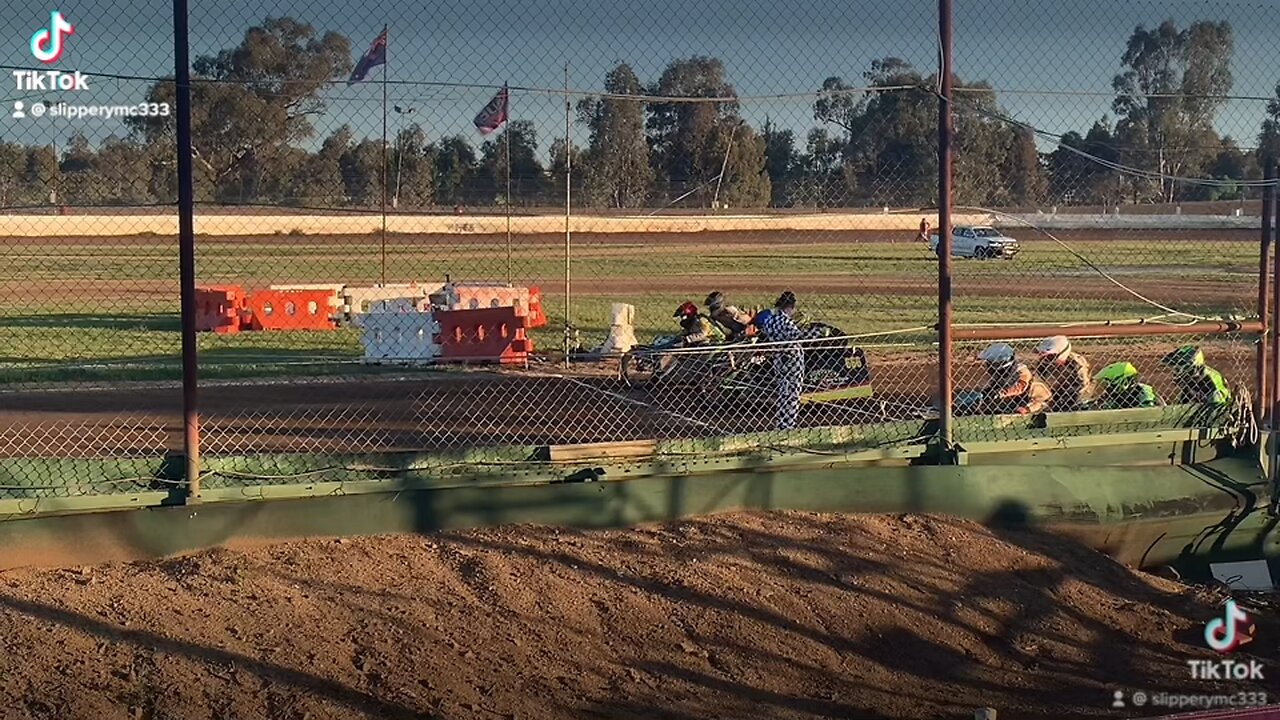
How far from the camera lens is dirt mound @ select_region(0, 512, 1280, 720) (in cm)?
586

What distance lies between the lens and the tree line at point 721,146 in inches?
308

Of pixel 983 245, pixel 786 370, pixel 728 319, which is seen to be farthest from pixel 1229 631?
pixel 983 245

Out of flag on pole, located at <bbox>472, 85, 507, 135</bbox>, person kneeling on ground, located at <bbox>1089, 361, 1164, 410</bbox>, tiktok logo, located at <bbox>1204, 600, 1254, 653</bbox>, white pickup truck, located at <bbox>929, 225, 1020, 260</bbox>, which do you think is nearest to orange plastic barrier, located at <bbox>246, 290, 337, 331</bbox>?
white pickup truck, located at <bbox>929, 225, 1020, 260</bbox>

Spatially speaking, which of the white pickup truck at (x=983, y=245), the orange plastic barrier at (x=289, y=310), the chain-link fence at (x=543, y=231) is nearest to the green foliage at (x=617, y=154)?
the chain-link fence at (x=543, y=231)

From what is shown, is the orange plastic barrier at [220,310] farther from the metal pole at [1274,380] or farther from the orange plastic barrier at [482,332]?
the metal pole at [1274,380]

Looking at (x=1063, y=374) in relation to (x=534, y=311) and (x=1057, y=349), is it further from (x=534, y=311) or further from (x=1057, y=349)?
(x=534, y=311)

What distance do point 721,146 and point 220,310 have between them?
38.9ft

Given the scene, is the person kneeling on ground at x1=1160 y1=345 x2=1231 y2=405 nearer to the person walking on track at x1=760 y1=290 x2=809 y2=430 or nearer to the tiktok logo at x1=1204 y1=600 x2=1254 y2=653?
the tiktok logo at x1=1204 y1=600 x2=1254 y2=653

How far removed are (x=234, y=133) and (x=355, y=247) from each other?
15889 mm

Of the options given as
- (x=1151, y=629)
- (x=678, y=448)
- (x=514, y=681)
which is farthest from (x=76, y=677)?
(x=1151, y=629)

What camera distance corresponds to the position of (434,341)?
16156 millimetres

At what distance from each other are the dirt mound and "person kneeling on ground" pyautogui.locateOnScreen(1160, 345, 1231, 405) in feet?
5.90

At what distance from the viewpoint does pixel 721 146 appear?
1155cm

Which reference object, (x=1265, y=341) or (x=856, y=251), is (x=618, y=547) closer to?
(x=1265, y=341)
